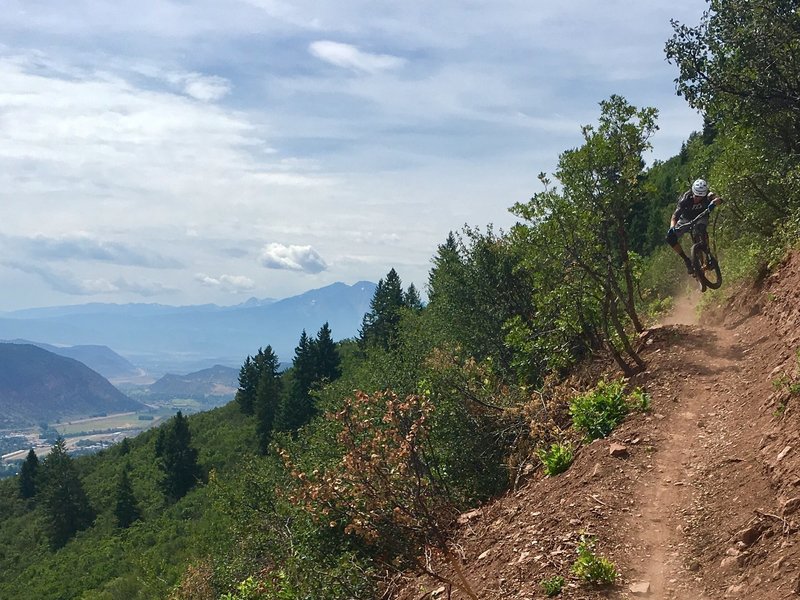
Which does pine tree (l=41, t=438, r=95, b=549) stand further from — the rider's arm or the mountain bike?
the rider's arm

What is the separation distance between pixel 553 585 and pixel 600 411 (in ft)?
14.8

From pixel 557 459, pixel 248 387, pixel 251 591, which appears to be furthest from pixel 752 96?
pixel 248 387

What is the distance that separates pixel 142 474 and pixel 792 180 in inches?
3034

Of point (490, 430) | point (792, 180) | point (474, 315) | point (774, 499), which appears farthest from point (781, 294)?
point (474, 315)

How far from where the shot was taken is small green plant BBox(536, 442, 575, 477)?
9.60 m

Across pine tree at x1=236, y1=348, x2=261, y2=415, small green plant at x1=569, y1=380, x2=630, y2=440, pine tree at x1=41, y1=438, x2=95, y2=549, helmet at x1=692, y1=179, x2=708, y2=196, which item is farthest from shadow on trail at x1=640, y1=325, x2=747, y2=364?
pine tree at x1=236, y1=348, x2=261, y2=415

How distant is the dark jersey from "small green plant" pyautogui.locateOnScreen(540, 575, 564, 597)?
11087mm

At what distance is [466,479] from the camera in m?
12.1

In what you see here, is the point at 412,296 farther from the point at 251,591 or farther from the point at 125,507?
the point at 251,591

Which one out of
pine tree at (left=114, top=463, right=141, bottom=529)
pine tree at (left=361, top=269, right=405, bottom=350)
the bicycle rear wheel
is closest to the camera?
the bicycle rear wheel

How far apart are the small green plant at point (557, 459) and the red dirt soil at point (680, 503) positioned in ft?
0.64

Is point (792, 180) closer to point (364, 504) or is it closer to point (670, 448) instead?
point (670, 448)

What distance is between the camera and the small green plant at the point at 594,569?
6.31 metres

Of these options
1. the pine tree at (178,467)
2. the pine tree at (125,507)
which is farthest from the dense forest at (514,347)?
the pine tree at (178,467)
